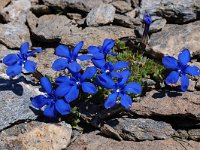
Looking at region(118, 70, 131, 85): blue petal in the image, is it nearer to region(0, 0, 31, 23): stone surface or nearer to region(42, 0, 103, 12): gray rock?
region(42, 0, 103, 12): gray rock

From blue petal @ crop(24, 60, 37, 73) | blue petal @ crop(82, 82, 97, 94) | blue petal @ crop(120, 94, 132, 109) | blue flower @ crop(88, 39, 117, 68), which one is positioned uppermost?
blue flower @ crop(88, 39, 117, 68)

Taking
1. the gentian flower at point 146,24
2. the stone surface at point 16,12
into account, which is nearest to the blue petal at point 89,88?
the gentian flower at point 146,24

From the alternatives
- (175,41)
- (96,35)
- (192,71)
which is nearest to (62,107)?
(192,71)

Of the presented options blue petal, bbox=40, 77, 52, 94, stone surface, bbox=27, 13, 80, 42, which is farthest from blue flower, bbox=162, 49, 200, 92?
stone surface, bbox=27, 13, 80, 42

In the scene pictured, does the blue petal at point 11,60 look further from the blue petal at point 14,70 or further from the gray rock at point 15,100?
the gray rock at point 15,100

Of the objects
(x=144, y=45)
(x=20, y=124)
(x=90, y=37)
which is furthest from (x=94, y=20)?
(x=20, y=124)

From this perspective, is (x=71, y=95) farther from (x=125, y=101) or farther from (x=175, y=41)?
(x=175, y=41)
